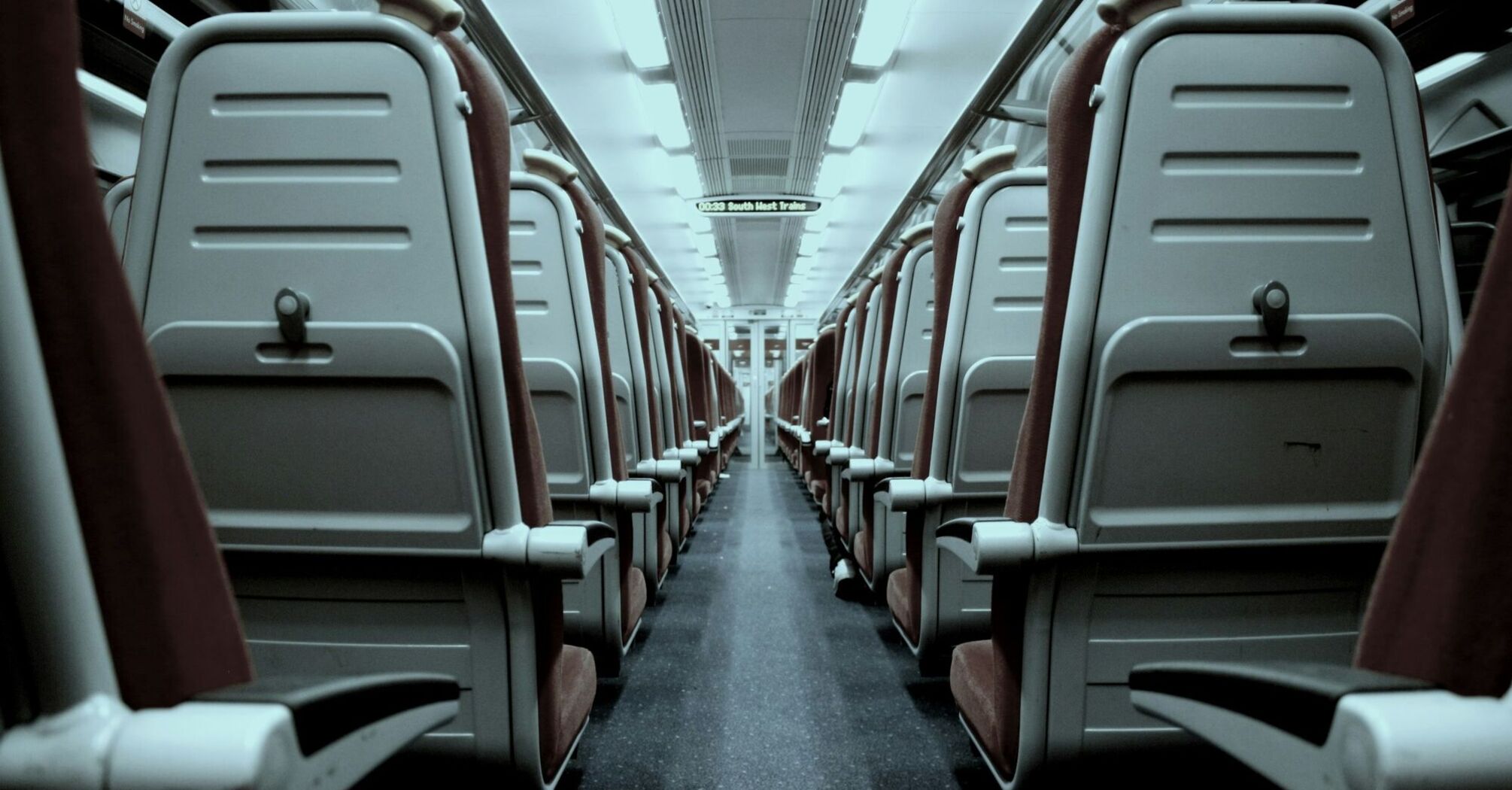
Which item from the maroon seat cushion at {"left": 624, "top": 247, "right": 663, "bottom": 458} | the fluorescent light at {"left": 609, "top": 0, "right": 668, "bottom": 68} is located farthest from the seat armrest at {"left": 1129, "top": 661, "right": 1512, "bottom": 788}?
the fluorescent light at {"left": 609, "top": 0, "right": 668, "bottom": 68}

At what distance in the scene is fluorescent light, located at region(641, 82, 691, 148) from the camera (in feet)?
17.1

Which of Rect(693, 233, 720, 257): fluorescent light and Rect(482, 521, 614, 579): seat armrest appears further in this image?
Rect(693, 233, 720, 257): fluorescent light

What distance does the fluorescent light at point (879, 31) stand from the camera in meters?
4.00

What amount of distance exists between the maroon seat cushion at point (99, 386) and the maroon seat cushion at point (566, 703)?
2.03 ft

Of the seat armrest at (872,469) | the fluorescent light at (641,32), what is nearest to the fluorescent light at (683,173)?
the fluorescent light at (641,32)

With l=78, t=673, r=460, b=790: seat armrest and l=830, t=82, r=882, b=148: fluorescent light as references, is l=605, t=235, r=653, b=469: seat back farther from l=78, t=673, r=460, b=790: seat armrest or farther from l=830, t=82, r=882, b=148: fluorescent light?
l=830, t=82, r=882, b=148: fluorescent light

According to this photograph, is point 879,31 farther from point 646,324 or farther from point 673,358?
point 646,324

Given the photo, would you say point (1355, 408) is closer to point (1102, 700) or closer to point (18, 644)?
point (1102, 700)

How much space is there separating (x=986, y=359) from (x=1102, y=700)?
31.3 inches

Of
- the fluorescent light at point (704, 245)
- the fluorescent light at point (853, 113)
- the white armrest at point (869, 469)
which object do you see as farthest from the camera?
the fluorescent light at point (704, 245)

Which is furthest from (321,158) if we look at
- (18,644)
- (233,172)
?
(18,644)

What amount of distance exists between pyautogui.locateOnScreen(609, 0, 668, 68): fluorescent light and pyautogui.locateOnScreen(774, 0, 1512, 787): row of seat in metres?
3.76

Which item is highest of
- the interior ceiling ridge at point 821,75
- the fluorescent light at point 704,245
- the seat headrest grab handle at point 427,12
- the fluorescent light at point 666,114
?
the fluorescent light at point 666,114

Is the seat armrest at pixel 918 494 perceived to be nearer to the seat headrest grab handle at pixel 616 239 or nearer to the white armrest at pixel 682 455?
the seat headrest grab handle at pixel 616 239
